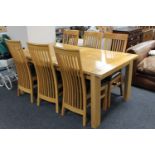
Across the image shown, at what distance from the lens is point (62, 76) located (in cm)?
233

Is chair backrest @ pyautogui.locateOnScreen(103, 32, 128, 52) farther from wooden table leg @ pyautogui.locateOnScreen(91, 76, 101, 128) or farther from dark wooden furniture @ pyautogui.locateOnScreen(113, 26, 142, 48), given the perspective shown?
dark wooden furniture @ pyautogui.locateOnScreen(113, 26, 142, 48)

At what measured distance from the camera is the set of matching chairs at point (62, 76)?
2.12 metres

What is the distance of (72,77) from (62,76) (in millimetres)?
171

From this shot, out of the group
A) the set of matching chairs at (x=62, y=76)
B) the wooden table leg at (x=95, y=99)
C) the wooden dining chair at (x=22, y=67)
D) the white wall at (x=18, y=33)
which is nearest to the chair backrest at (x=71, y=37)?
the set of matching chairs at (x=62, y=76)

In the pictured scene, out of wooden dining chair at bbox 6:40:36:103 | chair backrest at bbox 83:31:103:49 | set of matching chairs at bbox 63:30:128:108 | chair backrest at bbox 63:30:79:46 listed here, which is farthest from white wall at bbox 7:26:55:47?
chair backrest at bbox 83:31:103:49

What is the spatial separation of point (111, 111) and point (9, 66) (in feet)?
6.67

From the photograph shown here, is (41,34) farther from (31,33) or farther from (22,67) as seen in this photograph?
(22,67)

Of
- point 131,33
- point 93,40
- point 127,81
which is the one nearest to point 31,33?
point 93,40

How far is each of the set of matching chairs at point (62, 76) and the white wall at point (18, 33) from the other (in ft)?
2.43

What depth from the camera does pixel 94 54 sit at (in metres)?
2.76

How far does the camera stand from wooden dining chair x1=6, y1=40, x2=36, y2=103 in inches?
104

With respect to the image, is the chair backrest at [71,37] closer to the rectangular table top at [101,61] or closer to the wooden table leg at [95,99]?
the rectangular table top at [101,61]

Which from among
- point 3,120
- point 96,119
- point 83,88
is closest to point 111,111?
point 96,119

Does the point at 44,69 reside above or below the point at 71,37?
below
